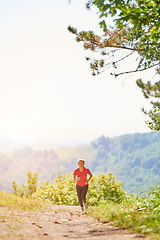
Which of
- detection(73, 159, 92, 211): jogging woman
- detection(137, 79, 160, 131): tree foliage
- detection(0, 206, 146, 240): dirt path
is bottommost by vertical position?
detection(0, 206, 146, 240): dirt path

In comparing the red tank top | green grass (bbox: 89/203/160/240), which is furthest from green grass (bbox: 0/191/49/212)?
green grass (bbox: 89/203/160/240)

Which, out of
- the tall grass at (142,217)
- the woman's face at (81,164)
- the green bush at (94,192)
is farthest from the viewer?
the green bush at (94,192)

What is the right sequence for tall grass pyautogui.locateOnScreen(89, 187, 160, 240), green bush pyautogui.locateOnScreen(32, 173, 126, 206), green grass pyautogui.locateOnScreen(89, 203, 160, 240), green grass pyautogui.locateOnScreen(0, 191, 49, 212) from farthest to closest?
green bush pyautogui.locateOnScreen(32, 173, 126, 206) < green grass pyautogui.locateOnScreen(0, 191, 49, 212) < tall grass pyautogui.locateOnScreen(89, 187, 160, 240) < green grass pyautogui.locateOnScreen(89, 203, 160, 240)

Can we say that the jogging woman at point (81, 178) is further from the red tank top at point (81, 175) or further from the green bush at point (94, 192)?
the green bush at point (94, 192)

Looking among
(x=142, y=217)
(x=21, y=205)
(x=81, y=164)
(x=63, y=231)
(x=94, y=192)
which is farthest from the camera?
(x=94, y=192)

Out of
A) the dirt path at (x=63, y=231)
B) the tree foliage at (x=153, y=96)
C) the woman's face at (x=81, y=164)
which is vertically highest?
the tree foliage at (x=153, y=96)

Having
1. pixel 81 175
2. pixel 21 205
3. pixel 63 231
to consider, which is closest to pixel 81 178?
pixel 81 175

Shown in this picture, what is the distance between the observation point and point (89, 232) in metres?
6.84

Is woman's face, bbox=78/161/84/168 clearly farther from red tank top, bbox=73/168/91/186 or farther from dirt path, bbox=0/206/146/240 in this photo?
dirt path, bbox=0/206/146/240

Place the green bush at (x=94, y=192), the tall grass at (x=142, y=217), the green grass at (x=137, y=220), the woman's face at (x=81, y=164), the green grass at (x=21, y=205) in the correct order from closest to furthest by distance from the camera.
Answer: the green grass at (x=137, y=220) → the tall grass at (x=142, y=217) → the woman's face at (x=81, y=164) → the green grass at (x=21, y=205) → the green bush at (x=94, y=192)

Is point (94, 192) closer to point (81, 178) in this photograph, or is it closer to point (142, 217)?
point (81, 178)

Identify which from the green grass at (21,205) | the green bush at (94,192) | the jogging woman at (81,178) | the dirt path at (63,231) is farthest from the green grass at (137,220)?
the green bush at (94,192)

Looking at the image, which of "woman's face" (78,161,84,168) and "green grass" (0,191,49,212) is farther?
"green grass" (0,191,49,212)

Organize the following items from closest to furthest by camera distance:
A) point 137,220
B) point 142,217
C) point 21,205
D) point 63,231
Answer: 1. point 137,220
2. point 63,231
3. point 142,217
4. point 21,205
